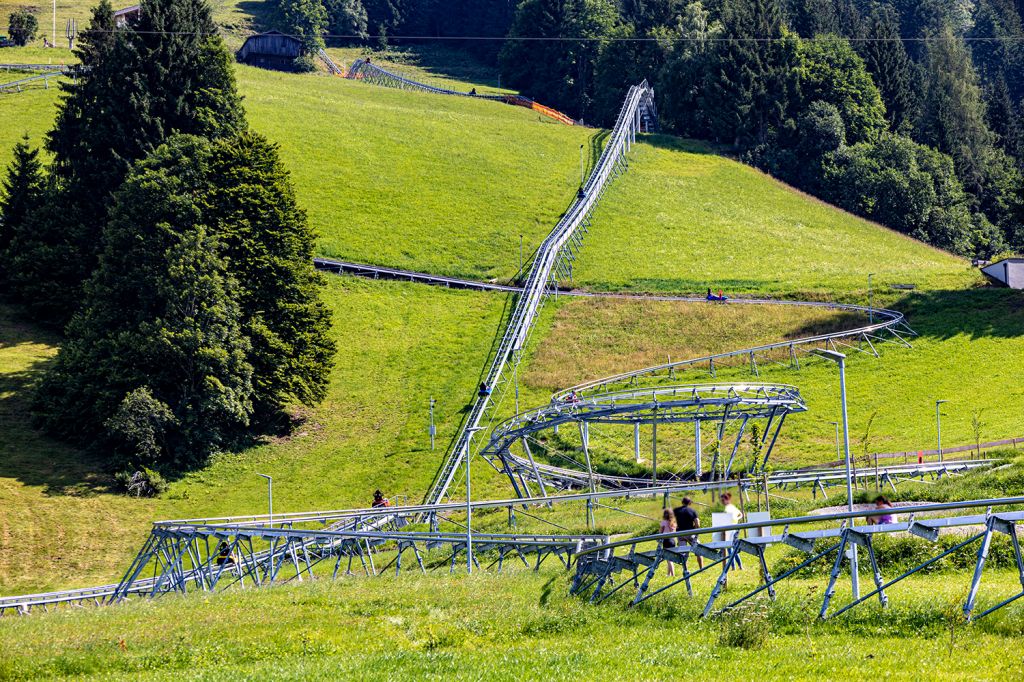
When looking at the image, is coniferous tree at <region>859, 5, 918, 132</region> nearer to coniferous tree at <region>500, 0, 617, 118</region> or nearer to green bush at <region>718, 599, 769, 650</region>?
coniferous tree at <region>500, 0, 617, 118</region>

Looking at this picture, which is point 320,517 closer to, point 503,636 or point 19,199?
point 503,636

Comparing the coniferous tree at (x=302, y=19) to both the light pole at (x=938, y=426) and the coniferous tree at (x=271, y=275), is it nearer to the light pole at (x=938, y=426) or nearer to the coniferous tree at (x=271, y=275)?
the coniferous tree at (x=271, y=275)

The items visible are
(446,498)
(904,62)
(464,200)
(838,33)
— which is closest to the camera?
(446,498)

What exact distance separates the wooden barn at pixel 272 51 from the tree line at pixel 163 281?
75696mm

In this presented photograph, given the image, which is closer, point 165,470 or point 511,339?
point 165,470

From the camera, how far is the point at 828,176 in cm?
13338

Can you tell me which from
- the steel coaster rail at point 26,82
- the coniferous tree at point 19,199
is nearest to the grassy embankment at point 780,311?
the coniferous tree at point 19,199

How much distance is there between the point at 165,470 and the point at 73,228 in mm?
23223

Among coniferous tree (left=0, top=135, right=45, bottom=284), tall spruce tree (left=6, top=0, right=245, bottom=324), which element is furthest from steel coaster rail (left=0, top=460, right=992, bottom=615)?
coniferous tree (left=0, top=135, right=45, bottom=284)

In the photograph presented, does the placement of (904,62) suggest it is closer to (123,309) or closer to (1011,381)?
(1011,381)

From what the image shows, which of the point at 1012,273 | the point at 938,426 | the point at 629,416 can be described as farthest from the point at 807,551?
the point at 1012,273

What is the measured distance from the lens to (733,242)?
351 feet

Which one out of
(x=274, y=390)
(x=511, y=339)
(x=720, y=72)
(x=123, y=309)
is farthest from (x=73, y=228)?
(x=720, y=72)

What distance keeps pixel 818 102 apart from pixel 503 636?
119 metres
